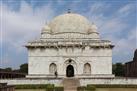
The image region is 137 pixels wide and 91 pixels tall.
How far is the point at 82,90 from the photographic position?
3092 centimetres

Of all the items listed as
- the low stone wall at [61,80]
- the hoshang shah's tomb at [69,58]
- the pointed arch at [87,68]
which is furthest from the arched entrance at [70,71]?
the low stone wall at [61,80]

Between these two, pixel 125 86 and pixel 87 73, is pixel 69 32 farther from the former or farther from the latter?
pixel 125 86

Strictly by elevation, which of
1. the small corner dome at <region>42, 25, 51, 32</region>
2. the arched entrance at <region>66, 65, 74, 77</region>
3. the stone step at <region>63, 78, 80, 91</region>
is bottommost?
the stone step at <region>63, 78, 80, 91</region>

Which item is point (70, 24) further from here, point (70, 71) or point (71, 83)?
point (71, 83)

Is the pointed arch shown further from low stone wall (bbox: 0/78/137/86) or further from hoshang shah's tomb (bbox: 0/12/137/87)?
low stone wall (bbox: 0/78/137/86)

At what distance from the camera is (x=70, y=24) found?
154 ft

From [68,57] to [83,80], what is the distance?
7.02 m

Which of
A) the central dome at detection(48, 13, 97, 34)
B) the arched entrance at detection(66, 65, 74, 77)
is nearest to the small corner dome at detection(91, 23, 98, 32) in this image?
the central dome at detection(48, 13, 97, 34)

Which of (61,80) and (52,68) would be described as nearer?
(61,80)

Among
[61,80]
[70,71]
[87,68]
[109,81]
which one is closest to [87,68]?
[87,68]

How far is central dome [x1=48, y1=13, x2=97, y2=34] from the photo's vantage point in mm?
46672

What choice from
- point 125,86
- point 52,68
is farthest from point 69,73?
point 125,86

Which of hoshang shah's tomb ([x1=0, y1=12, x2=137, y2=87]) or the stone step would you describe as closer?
the stone step

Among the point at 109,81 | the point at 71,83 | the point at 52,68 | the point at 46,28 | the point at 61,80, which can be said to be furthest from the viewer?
the point at 46,28
